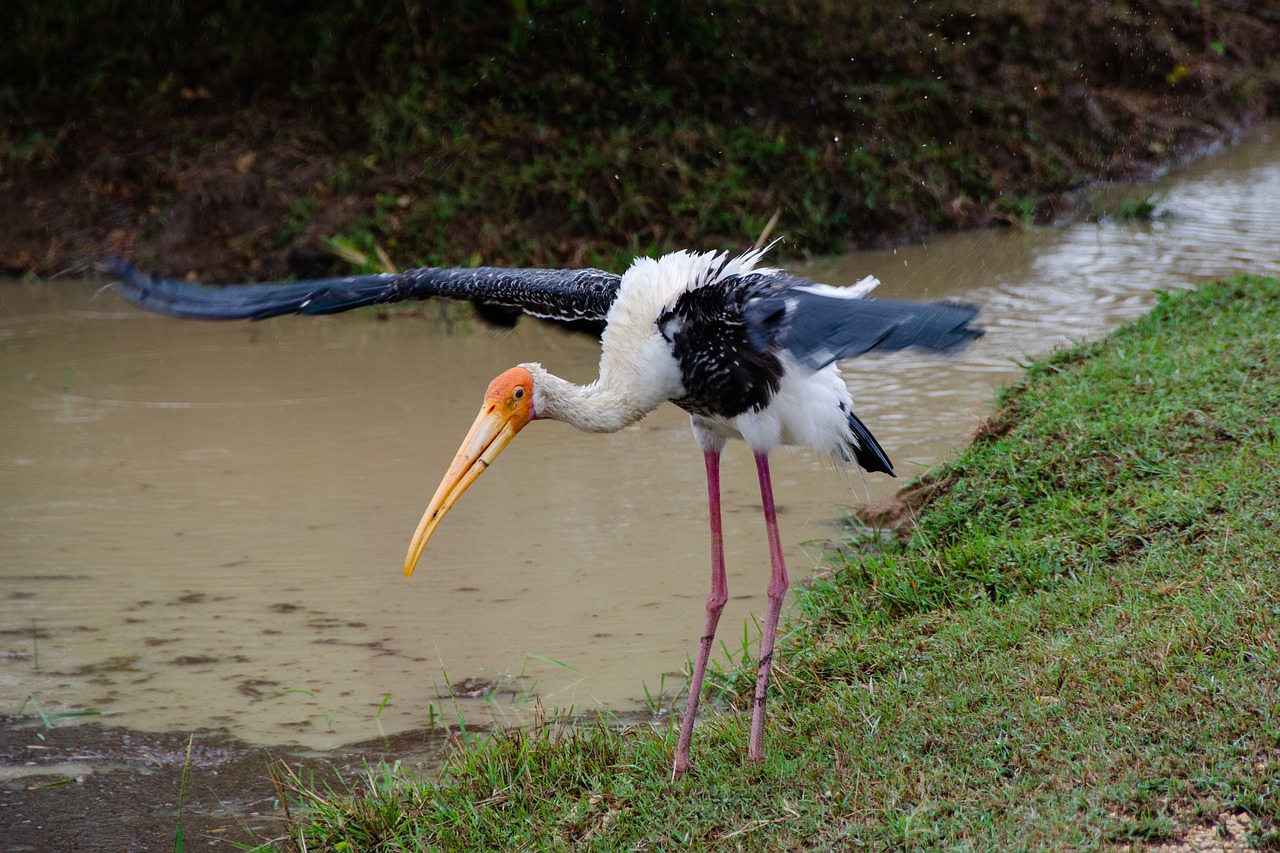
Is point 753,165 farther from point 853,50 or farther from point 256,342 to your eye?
point 256,342

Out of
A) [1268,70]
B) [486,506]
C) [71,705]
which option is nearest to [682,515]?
[486,506]

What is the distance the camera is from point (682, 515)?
4.86 m

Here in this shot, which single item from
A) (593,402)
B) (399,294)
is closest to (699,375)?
(593,402)

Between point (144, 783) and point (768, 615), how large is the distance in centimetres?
162

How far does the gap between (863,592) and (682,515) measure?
1.10 meters

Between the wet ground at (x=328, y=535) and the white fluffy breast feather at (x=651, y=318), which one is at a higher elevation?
the white fluffy breast feather at (x=651, y=318)

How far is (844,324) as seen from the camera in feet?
9.27

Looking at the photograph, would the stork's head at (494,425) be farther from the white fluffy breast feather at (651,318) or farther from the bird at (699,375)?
the white fluffy breast feather at (651,318)

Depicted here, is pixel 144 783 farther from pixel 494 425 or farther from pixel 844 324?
pixel 844 324

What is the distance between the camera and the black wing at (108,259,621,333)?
3369 millimetres

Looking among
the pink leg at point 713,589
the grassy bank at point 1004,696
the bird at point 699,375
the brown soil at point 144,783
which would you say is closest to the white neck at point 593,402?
the bird at point 699,375

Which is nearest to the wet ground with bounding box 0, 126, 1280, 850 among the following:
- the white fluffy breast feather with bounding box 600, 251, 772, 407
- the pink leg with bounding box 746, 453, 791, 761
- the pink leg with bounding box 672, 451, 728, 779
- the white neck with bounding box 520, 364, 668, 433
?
the pink leg with bounding box 672, 451, 728, 779

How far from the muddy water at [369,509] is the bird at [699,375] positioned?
2.18 feet

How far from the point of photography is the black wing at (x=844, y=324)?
2.71m
